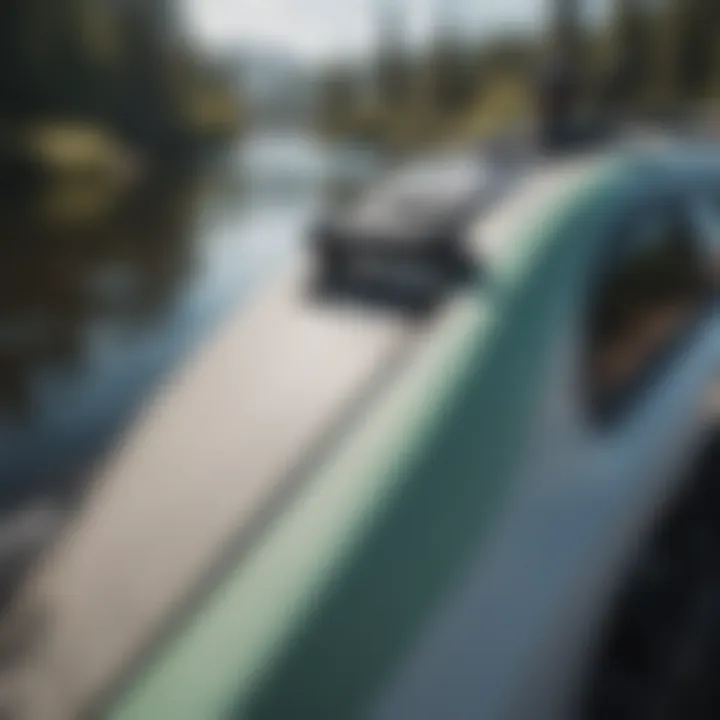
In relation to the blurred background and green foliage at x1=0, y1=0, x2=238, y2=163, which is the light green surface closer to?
the blurred background

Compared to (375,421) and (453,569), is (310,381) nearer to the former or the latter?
(375,421)

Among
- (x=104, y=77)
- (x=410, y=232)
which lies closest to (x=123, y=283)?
(x=104, y=77)

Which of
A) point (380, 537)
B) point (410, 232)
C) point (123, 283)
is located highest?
point (410, 232)

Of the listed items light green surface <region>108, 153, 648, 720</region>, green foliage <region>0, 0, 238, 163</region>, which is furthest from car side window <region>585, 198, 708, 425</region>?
green foliage <region>0, 0, 238, 163</region>

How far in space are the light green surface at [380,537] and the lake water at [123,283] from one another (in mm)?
555

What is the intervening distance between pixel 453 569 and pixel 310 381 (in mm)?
424

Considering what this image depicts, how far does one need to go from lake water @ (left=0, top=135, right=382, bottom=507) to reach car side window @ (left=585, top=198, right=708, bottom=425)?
58 cm

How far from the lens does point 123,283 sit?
7727 millimetres

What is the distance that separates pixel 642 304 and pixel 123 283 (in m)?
6.44

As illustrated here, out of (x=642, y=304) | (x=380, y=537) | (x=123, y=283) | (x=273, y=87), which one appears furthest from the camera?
(x=123, y=283)

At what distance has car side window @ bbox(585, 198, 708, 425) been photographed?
1.59 meters

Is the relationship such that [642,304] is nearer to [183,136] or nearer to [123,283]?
[183,136]

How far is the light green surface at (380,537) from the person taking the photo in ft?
3.49

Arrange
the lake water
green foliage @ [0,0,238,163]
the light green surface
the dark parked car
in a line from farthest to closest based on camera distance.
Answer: green foliage @ [0,0,238,163] < the lake water < the dark parked car < the light green surface
